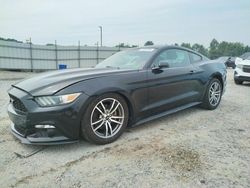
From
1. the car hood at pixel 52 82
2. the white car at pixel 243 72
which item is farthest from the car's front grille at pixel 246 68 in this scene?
the car hood at pixel 52 82

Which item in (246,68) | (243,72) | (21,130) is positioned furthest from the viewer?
(243,72)

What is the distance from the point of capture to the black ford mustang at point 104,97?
333cm

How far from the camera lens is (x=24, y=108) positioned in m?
3.42

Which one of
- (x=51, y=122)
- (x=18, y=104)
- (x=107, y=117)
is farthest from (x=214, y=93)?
(x=18, y=104)

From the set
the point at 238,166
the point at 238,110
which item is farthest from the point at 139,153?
the point at 238,110

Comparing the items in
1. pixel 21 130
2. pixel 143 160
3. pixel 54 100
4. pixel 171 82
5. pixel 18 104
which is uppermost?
pixel 171 82

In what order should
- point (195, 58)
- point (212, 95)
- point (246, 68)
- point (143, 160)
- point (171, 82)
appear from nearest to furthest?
point (143, 160) < point (171, 82) < point (195, 58) < point (212, 95) < point (246, 68)

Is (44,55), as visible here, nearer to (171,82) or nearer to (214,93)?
(214,93)

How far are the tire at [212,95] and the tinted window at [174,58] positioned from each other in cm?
84

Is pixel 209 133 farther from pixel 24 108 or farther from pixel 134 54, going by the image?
pixel 24 108

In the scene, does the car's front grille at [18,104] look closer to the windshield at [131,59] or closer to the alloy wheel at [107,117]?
the alloy wheel at [107,117]

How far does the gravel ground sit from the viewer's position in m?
2.74

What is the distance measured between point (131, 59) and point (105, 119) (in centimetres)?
143

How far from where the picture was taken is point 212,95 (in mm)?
5691
